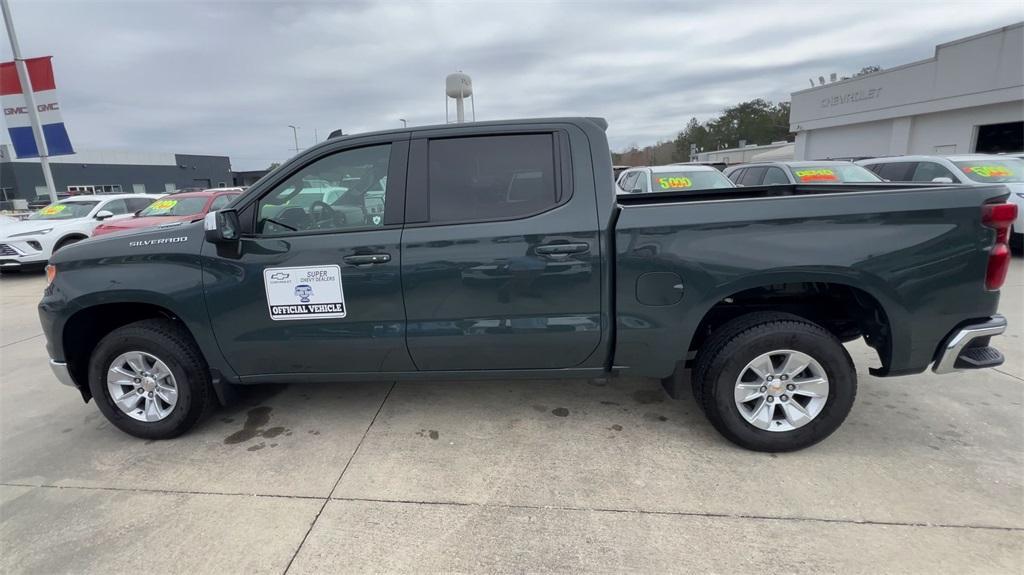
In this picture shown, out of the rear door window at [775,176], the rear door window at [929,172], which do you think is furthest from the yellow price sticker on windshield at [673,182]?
the rear door window at [929,172]

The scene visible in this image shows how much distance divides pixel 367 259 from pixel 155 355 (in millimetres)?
1595

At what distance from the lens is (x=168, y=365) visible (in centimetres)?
326

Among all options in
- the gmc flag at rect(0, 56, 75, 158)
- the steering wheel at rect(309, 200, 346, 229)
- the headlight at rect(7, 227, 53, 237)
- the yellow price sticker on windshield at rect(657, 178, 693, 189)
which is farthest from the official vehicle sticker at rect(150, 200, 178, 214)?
the yellow price sticker on windshield at rect(657, 178, 693, 189)

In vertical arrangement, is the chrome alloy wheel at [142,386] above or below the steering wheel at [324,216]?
below

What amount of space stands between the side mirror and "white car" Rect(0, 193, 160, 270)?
9.17 m

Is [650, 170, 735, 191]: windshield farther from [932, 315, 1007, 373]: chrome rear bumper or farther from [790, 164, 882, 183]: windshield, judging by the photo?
[932, 315, 1007, 373]: chrome rear bumper

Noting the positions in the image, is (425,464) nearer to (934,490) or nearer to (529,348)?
(529,348)

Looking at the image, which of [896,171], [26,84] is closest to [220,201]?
[26,84]

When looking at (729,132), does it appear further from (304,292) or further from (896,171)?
(304,292)

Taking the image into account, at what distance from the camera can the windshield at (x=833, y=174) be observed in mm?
9094

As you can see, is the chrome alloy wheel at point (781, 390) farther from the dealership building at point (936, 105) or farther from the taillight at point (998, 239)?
the dealership building at point (936, 105)

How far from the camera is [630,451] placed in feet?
10.2

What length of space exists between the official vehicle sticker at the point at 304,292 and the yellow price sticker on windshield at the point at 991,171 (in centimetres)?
1076

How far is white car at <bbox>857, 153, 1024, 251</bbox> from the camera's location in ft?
27.0
